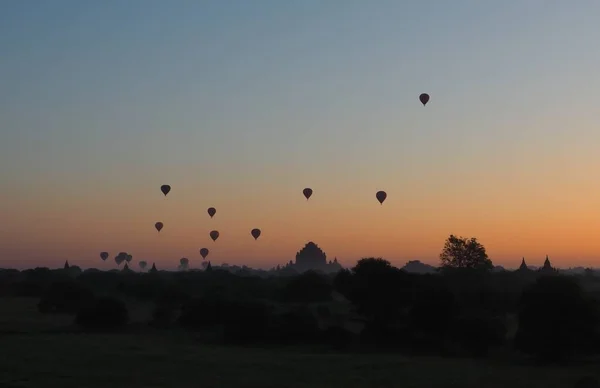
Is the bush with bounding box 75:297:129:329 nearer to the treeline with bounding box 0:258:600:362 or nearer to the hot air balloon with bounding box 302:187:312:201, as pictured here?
the treeline with bounding box 0:258:600:362

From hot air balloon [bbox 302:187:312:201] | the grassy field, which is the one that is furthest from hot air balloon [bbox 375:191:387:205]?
the grassy field

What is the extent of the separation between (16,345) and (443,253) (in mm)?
69677

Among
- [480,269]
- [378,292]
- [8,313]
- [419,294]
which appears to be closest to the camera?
[419,294]

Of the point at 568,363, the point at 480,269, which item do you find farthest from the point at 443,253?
the point at 568,363

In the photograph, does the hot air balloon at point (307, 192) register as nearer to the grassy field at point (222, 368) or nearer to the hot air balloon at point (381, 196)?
the hot air balloon at point (381, 196)

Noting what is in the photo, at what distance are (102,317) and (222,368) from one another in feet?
91.2

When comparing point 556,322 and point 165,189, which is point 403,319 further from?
point 165,189

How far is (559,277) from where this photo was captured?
167 ft

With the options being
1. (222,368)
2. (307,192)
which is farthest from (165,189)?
(222,368)

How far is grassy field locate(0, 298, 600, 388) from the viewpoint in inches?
1330

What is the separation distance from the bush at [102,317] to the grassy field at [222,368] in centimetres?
1095

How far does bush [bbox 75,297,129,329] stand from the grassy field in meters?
10.9

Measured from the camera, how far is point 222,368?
38.4 m

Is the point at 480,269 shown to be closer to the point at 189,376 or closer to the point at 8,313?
the point at 8,313
